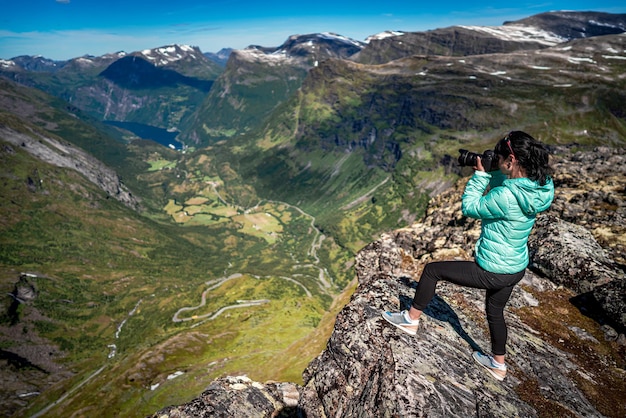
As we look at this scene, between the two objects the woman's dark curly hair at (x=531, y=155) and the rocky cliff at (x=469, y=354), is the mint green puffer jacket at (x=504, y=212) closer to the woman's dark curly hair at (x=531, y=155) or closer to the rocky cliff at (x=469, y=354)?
the woman's dark curly hair at (x=531, y=155)

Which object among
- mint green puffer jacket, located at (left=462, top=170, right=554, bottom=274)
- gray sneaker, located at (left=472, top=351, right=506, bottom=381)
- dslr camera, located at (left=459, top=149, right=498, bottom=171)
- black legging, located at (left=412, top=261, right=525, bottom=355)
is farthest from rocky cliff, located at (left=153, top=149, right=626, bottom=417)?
dslr camera, located at (left=459, top=149, right=498, bottom=171)

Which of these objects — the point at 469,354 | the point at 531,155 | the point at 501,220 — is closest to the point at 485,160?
the point at 531,155

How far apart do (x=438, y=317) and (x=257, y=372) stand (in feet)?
297

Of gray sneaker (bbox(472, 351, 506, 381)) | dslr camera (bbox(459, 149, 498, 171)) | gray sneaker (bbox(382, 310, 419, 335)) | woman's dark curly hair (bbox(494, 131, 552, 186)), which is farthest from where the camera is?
gray sneaker (bbox(382, 310, 419, 335))

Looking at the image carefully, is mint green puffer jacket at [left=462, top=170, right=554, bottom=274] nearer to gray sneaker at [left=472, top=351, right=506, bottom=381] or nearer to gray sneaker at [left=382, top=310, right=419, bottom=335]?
gray sneaker at [left=382, top=310, right=419, bottom=335]

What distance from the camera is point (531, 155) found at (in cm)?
954

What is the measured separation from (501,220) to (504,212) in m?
0.50

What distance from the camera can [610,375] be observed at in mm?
14562

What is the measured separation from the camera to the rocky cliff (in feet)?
38.7

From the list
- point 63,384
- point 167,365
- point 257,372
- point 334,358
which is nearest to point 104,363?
point 63,384

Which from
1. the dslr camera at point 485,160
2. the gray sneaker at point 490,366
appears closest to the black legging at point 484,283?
the gray sneaker at point 490,366

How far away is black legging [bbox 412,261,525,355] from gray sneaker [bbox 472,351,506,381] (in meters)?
0.67

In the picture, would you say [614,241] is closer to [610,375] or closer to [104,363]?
[610,375]

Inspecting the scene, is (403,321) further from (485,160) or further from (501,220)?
(485,160)
